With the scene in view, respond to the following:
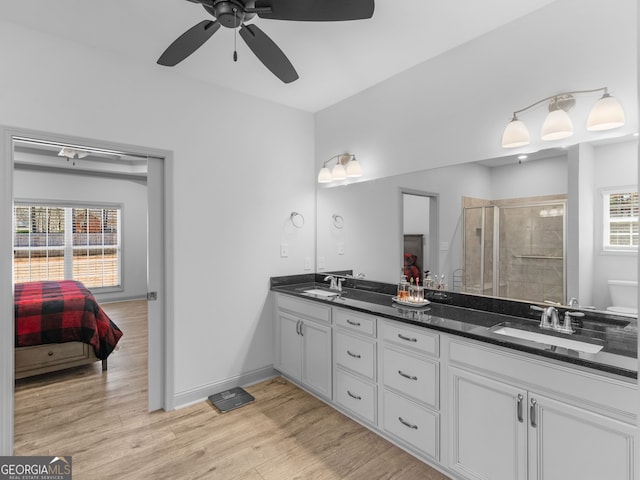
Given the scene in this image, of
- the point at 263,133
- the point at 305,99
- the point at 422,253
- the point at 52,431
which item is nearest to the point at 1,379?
the point at 52,431

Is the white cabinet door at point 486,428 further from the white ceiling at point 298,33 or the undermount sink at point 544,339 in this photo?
the white ceiling at point 298,33

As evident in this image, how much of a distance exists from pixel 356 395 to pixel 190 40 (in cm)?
246

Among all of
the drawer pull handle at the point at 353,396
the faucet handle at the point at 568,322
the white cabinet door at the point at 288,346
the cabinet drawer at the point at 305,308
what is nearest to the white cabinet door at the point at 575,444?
the faucet handle at the point at 568,322

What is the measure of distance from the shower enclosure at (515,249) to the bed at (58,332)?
3506 mm

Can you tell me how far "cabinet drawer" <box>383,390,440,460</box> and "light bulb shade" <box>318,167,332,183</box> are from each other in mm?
2048

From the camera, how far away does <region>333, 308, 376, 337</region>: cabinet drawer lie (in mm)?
2346

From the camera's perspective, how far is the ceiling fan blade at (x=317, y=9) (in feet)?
4.65

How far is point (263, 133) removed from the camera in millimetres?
3281

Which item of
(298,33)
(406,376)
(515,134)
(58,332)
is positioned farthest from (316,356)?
(58,332)

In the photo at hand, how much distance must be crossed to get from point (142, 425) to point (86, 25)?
9.10ft

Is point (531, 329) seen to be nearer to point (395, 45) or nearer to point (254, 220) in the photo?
point (395, 45)

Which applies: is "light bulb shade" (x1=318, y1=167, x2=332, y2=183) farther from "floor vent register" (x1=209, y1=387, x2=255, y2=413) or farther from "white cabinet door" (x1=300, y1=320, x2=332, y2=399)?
"floor vent register" (x1=209, y1=387, x2=255, y2=413)

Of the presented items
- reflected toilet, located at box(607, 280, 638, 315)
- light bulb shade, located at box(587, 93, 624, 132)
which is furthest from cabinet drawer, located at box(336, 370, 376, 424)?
light bulb shade, located at box(587, 93, 624, 132)

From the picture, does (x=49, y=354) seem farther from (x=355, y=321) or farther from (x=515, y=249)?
(x=515, y=249)
